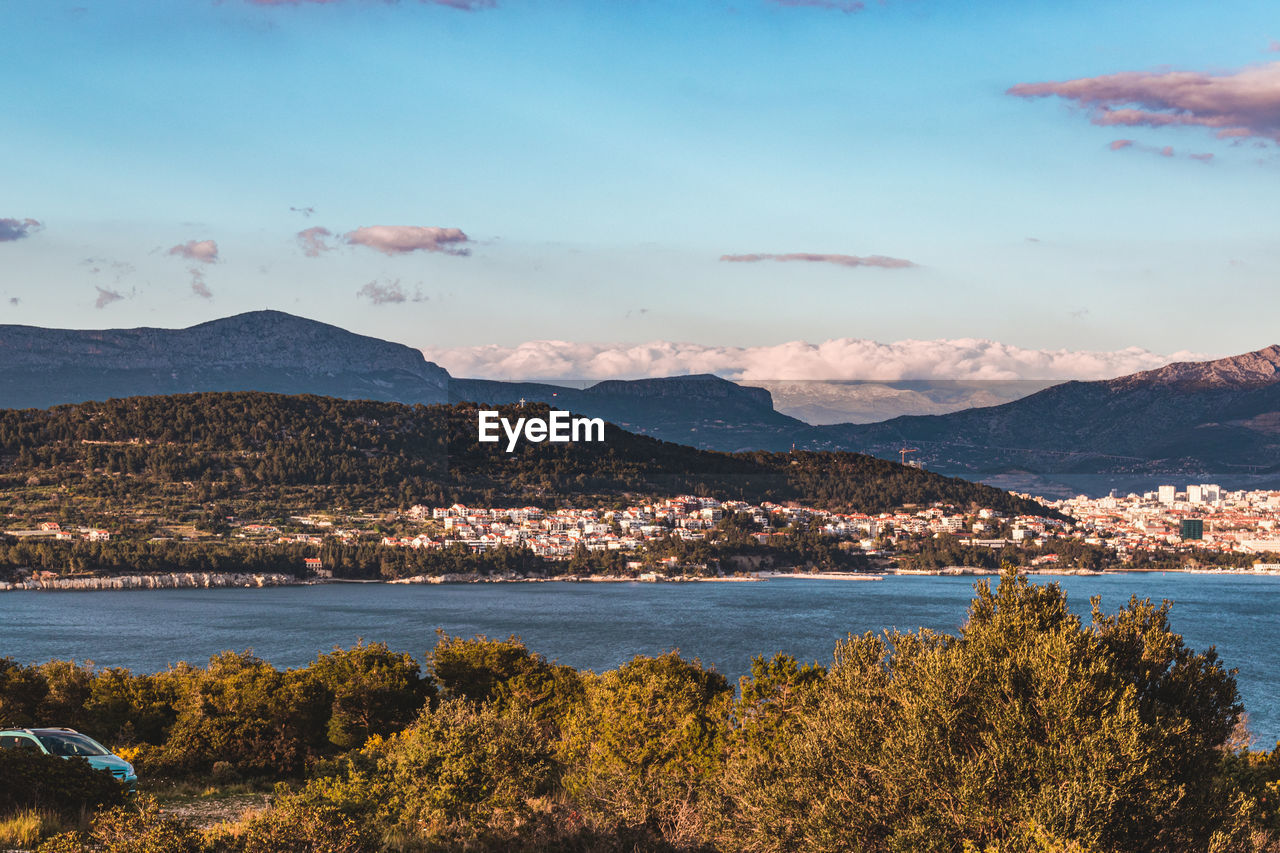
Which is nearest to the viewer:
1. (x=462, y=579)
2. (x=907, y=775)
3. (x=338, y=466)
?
(x=907, y=775)

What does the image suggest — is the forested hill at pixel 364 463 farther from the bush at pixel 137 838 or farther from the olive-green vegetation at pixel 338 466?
the bush at pixel 137 838

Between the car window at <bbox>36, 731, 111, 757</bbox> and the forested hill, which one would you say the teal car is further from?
the forested hill

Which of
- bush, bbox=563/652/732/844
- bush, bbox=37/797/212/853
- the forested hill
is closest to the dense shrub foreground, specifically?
bush, bbox=37/797/212/853

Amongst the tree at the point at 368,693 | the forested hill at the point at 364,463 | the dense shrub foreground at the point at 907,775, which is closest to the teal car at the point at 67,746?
the dense shrub foreground at the point at 907,775

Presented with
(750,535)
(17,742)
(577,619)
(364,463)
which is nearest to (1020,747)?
(17,742)

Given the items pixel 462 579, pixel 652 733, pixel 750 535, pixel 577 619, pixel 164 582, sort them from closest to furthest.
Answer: pixel 652 733, pixel 577 619, pixel 164 582, pixel 462 579, pixel 750 535

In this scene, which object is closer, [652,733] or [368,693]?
[652,733]

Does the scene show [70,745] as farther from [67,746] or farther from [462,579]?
[462,579]
